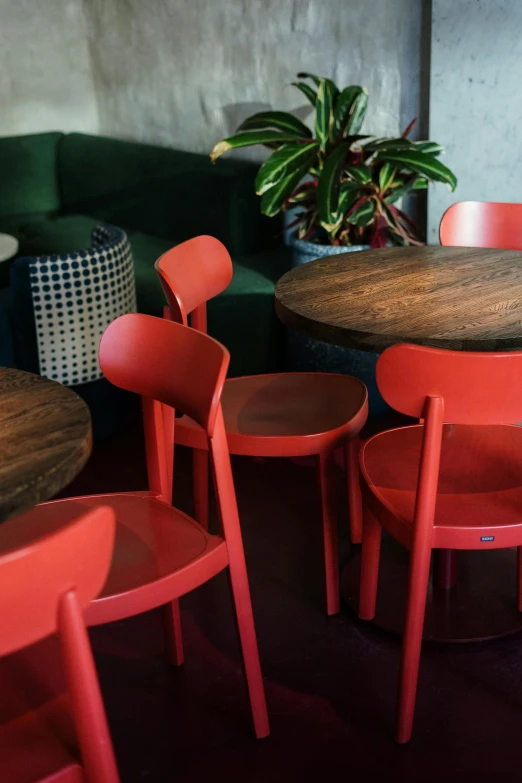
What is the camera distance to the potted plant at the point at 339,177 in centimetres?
287

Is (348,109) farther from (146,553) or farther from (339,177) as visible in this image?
(146,553)

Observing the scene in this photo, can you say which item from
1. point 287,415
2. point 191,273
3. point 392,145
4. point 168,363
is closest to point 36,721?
point 168,363

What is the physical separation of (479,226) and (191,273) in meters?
1.01

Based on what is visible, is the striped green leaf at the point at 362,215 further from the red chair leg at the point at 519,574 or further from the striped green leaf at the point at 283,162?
the red chair leg at the point at 519,574

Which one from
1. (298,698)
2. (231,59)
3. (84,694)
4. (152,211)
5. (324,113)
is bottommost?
(298,698)

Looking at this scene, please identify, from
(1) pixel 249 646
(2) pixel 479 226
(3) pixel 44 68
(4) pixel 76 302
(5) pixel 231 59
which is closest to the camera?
(1) pixel 249 646

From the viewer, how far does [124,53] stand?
4875 millimetres

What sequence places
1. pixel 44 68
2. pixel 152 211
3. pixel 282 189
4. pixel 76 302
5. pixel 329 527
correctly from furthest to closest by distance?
pixel 44 68, pixel 152 211, pixel 282 189, pixel 76 302, pixel 329 527

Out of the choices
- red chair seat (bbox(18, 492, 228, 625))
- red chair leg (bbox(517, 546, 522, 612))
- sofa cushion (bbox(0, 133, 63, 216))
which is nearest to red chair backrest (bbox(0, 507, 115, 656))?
red chair seat (bbox(18, 492, 228, 625))

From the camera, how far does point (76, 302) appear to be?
277cm

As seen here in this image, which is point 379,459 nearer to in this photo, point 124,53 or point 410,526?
point 410,526

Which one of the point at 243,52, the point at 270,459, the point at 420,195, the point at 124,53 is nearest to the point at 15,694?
the point at 270,459

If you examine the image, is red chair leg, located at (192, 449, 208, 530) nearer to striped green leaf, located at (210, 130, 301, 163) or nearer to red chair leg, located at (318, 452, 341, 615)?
red chair leg, located at (318, 452, 341, 615)

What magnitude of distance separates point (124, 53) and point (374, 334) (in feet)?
12.6
